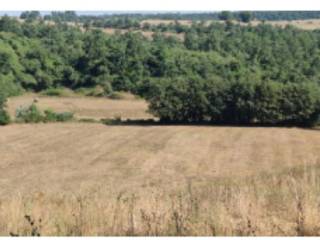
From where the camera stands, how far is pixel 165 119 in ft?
174

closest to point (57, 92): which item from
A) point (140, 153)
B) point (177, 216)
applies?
point (140, 153)

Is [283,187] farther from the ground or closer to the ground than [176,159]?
farther from the ground

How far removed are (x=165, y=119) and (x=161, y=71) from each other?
24.4 m

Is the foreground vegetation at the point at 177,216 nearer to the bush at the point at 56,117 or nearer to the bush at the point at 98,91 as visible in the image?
the bush at the point at 56,117

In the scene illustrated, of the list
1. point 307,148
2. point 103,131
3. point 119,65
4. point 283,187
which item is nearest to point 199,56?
point 119,65

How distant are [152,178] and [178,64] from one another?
1893 inches

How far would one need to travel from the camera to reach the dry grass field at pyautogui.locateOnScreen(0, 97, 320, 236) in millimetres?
3986

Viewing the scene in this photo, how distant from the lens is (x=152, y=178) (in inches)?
1134

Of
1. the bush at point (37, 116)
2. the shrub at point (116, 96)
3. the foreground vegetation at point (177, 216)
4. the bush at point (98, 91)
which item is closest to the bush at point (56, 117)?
the bush at point (37, 116)

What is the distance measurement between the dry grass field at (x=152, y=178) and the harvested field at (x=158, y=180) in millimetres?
13

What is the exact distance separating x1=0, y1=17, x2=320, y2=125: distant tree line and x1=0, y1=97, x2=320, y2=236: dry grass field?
12.3ft

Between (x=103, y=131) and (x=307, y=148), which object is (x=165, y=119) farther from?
(x=307, y=148)

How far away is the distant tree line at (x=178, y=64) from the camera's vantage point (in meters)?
52.4

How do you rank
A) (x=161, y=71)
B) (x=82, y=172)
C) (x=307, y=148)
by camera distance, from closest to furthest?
1. (x=82, y=172)
2. (x=307, y=148)
3. (x=161, y=71)
